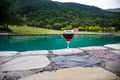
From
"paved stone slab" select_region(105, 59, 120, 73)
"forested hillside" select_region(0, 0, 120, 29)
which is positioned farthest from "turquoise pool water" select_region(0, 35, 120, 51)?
"forested hillside" select_region(0, 0, 120, 29)

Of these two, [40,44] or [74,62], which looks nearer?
[74,62]

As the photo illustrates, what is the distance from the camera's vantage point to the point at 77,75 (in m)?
0.96

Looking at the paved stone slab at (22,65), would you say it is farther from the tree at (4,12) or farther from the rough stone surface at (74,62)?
the tree at (4,12)

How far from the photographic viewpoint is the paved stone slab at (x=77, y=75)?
Result: 0.91 m

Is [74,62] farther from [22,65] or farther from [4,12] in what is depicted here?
[4,12]

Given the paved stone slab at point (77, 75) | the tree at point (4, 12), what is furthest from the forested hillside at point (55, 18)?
the paved stone slab at point (77, 75)

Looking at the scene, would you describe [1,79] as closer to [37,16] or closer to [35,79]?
[35,79]

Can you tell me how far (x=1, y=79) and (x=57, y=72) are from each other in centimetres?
35

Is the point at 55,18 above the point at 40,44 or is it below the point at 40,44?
above

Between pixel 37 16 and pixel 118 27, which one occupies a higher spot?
pixel 37 16

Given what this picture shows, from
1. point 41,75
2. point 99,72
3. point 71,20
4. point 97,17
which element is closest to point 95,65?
point 99,72

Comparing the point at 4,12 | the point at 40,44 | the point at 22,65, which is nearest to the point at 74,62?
the point at 22,65

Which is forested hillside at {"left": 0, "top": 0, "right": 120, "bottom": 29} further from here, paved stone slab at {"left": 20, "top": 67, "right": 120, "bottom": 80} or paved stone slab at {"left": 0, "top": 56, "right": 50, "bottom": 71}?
paved stone slab at {"left": 20, "top": 67, "right": 120, "bottom": 80}

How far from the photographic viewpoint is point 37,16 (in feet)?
81.6
